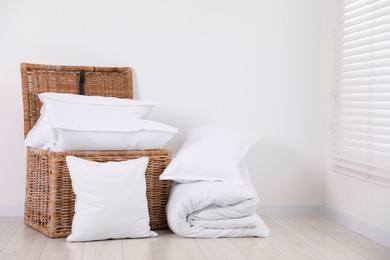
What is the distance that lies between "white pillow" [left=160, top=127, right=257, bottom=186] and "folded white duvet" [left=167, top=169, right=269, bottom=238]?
0.18 feet

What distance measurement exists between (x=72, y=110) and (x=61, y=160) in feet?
1.08

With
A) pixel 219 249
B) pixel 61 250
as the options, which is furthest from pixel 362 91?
pixel 61 250

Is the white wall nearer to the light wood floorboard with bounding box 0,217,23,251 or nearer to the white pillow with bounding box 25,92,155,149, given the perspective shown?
the light wood floorboard with bounding box 0,217,23,251

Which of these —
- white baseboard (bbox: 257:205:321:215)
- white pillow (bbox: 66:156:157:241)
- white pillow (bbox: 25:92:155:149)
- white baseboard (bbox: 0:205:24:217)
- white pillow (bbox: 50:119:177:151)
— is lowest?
white baseboard (bbox: 257:205:321:215)

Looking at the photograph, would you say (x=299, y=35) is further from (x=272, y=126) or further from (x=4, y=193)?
(x=4, y=193)

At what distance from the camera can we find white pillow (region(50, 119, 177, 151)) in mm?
3107

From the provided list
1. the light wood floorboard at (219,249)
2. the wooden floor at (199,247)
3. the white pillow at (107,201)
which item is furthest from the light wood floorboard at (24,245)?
the light wood floorboard at (219,249)

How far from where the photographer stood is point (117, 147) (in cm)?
324

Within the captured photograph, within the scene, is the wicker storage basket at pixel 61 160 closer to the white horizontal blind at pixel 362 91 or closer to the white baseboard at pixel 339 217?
the white baseboard at pixel 339 217

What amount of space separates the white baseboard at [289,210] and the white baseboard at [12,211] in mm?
1401

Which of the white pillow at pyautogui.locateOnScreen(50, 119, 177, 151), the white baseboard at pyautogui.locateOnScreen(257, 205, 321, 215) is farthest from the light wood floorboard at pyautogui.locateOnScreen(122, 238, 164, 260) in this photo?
the white baseboard at pyautogui.locateOnScreen(257, 205, 321, 215)

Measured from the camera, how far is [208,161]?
3273mm

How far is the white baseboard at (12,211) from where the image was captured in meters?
3.68

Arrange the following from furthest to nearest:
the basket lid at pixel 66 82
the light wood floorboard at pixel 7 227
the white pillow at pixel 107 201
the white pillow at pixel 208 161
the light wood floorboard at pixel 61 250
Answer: the basket lid at pixel 66 82 < the white pillow at pixel 208 161 < the light wood floorboard at pixel 7 227 < the white pillow at pixel 107 201 < the light wood floorboard at pixel 61 250
